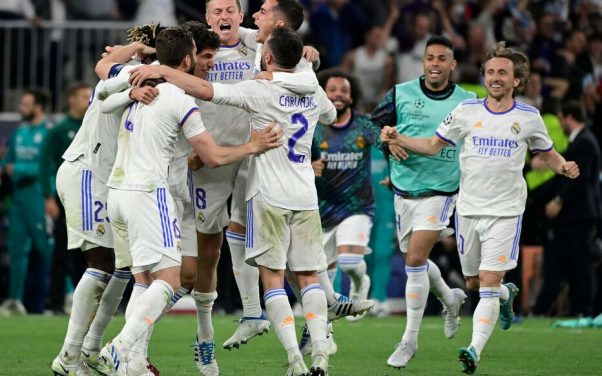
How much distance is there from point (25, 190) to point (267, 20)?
8179 millimetres

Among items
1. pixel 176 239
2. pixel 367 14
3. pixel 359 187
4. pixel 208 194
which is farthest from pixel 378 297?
pixel 176 239

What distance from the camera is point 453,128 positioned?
10.2 meters

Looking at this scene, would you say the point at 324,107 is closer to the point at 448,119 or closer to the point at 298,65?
the point at 298,65

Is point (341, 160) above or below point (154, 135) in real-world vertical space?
below

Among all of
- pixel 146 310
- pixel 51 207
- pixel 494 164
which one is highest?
pixel 494 164

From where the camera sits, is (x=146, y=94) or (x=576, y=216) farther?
(x=576, y=216)

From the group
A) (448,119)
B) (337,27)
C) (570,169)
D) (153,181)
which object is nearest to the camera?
(153,181)

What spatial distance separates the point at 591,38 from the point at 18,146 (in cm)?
999

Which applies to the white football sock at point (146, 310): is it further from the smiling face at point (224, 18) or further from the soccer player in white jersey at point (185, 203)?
the smiling face at point (224, 18)

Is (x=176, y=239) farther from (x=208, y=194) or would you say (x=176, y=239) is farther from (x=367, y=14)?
(x=367, y=14)

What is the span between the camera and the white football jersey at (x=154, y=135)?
851cm

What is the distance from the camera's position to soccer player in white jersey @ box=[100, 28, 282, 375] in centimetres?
842

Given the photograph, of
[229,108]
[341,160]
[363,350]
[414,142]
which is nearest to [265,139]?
[229,108]

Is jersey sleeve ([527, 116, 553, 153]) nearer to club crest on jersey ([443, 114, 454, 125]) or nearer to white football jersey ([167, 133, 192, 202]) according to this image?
club crest on jersey ([443, 114, 454, 125])
